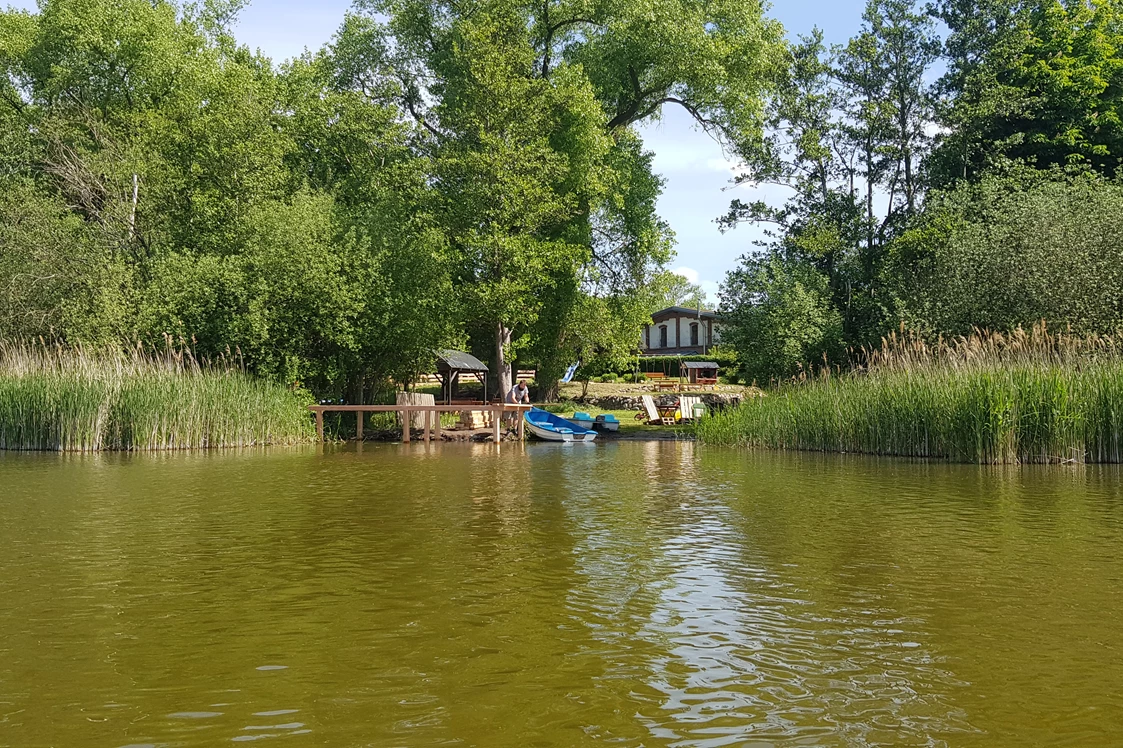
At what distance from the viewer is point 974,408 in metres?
17.0

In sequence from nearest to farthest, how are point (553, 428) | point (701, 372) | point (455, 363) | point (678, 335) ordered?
point (553, 428) → point (455, 363) → point (701, 372) → point (678, 335)

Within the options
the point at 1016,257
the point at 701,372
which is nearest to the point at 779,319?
the point at 1016,257

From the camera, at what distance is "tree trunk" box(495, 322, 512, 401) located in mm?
31938

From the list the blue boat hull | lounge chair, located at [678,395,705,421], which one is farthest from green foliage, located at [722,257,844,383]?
the blue boat hull

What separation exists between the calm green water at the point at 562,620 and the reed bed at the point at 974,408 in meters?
4.47

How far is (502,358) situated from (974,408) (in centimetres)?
1768

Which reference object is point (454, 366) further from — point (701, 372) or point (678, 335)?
point (678, 335)

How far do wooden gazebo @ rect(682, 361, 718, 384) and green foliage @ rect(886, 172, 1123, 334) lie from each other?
57.9 feet

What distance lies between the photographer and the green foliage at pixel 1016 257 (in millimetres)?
25516

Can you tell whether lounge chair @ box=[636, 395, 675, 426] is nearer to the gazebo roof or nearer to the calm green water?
the gazebo roof

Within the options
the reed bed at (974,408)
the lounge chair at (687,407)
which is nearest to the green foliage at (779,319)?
the lounge chair at (687,407)

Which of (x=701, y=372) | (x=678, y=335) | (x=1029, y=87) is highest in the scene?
(x=1029, y=87)

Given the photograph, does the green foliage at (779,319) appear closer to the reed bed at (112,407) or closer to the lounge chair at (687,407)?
the lounge chair at (687,407)

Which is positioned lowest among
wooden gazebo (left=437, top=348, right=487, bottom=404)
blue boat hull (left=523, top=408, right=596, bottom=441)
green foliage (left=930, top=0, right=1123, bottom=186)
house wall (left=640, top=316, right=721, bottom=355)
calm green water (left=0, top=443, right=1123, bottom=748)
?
calm green water (left=0, top=443, right=1123, bottom=748)
